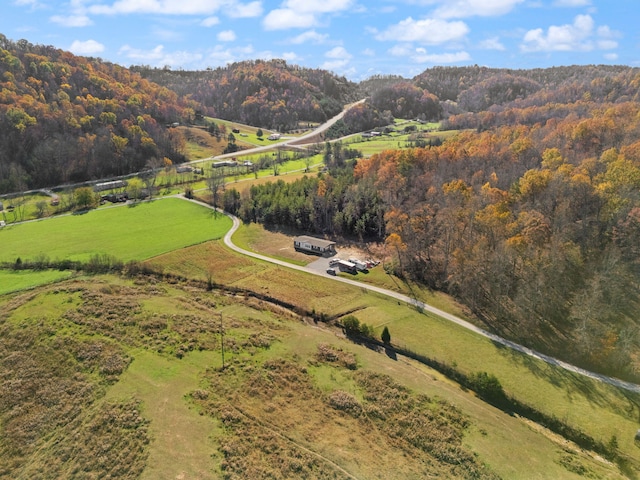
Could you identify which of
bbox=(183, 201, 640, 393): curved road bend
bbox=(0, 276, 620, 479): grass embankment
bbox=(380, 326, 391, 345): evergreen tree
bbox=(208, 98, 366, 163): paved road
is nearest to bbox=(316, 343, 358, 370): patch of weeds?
bbox=(0, 276, 620, 479): grass embankment

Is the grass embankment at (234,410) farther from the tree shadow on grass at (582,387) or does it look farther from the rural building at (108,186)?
the rural building at (108,186)

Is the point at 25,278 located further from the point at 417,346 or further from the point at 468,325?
the point at 468,325

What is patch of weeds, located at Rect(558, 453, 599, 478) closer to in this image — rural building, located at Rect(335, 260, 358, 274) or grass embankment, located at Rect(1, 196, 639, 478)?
grass embankment, located at Rect(1, 196, 639, 478)

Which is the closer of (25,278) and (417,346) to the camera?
(417,346)

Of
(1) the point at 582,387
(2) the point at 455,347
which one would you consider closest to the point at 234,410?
(2) the point at 455,347

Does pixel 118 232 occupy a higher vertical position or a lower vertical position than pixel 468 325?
higher

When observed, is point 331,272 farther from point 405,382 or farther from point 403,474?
point 403,474

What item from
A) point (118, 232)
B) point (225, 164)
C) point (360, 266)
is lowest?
point (360, 266)

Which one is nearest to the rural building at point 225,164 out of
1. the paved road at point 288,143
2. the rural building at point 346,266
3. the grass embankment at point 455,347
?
the paved road at point 288,143
